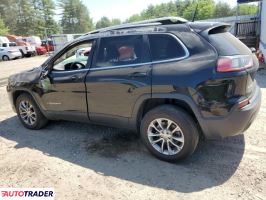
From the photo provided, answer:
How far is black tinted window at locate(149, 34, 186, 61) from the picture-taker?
351 cm

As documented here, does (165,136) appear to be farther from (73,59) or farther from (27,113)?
(27,113)

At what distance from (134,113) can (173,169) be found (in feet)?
3.07

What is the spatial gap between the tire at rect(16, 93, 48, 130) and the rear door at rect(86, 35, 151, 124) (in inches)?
53.4

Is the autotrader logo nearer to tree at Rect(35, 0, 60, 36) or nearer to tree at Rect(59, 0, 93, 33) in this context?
tree at Rect(35, 0, 60, 36)

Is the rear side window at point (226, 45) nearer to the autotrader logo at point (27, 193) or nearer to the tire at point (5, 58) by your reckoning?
the autotrader logo at point (27, 193)

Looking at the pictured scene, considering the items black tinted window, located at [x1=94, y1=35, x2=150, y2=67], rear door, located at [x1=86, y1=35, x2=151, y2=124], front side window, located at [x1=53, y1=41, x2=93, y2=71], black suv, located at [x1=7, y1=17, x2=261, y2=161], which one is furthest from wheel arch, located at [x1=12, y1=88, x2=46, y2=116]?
black tinted window, located at [x1=94, y1=35, x2=150, y2=67]

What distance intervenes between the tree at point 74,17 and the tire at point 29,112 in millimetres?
92589

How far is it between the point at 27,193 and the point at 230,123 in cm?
260

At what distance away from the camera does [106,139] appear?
464cm

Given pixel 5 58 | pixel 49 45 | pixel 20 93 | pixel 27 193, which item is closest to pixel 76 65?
pixel 20 93

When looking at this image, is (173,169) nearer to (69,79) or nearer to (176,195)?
(176,195)

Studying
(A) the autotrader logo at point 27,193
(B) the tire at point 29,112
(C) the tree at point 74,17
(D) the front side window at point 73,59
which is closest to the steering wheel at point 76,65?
(D) the front side window at point 73,59

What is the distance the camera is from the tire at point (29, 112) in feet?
17.1

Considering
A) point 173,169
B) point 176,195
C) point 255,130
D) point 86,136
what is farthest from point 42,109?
point 255,130
